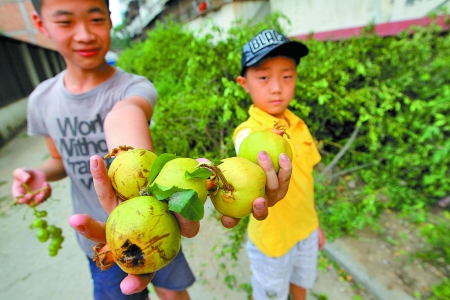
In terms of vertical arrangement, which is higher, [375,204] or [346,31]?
[346,31]

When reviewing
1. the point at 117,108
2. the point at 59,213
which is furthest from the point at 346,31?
the point at 59,213

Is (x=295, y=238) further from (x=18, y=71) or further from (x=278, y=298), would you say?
(x=18, y=71)

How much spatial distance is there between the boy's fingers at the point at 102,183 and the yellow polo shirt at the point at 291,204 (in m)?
0.85

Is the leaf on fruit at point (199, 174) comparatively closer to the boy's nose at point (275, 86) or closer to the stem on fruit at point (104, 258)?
the stem on fruit at point (104, 258)

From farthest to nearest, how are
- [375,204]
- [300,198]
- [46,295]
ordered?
[375,204], [46,295], [300,198]

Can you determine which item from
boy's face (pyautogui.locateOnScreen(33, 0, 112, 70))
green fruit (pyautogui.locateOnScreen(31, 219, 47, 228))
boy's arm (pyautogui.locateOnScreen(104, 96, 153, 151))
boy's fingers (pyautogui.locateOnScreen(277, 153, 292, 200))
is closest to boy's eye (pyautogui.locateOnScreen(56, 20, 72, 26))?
boy's face (pyautogui.locateOnScreen(33, 0, 112, 70))

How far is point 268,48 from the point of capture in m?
1.59

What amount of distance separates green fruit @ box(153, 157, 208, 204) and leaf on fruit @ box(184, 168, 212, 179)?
0.7 inches

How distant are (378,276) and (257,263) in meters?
1.36

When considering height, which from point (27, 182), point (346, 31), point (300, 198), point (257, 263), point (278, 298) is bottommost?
point (278, 298)

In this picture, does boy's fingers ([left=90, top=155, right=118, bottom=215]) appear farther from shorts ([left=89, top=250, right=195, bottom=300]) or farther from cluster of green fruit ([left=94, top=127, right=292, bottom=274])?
shorts ([left=89, top=250, right=195, bottom=300])

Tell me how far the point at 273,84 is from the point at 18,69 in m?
14.2

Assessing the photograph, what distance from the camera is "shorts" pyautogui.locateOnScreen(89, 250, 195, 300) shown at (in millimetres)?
1546

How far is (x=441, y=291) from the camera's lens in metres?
2.21
